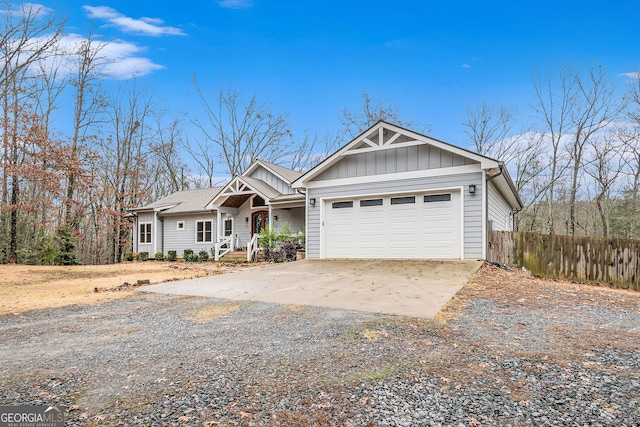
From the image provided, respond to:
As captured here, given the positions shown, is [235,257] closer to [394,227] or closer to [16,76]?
[394,227]

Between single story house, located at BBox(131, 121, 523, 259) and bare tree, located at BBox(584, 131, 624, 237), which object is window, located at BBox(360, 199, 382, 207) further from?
bare tree, located at BBox(584, 131, 624, 237)

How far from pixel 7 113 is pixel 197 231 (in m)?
10.5

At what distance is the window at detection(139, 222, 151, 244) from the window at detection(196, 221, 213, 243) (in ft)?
12.1

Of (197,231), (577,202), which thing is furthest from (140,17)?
(577,202)

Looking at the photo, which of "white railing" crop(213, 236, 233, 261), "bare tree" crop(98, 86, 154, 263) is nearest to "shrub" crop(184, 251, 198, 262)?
"white railing" crop(213, 236, 233, 261)

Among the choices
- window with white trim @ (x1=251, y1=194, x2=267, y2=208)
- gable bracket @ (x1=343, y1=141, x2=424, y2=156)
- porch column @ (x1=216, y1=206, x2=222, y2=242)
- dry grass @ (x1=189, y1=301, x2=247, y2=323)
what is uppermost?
gable bracket @ (x1=343, y1=141, x2=424, y2=156)

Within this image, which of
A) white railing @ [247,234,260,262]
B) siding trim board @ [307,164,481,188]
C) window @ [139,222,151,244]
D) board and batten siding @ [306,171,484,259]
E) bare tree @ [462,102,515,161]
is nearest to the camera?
board and batten siding @ [306,171,484,259]

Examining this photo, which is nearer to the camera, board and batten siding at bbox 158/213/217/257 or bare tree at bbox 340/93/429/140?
board and batten siding at bbox 158/213/217/257

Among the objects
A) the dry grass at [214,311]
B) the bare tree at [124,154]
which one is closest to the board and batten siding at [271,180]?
the bare tree at [124,154]

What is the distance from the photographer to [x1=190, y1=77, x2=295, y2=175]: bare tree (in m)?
29.0

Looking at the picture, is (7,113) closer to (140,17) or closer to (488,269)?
(140,17)

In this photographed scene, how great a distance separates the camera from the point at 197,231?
67.8ft

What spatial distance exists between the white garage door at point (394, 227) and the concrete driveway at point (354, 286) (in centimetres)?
81

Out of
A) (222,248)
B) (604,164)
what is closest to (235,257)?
(222,248)
